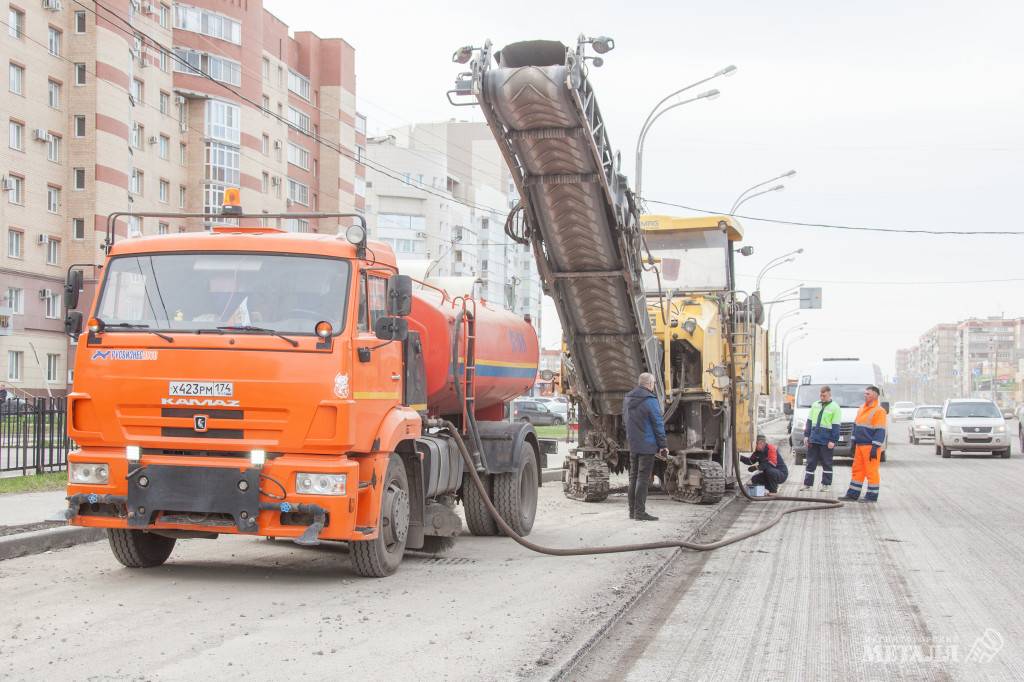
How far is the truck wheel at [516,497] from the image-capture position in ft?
40.9

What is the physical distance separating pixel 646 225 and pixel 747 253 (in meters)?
1.71

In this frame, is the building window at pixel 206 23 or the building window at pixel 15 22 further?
the building window at pixel 206 23

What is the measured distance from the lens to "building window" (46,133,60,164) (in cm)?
4866

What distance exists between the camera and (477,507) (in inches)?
495

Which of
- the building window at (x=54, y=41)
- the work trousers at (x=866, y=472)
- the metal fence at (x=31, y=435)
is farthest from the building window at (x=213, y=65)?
the work trousers at (x=866, y=472)

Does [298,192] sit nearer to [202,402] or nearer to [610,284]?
[610,284]

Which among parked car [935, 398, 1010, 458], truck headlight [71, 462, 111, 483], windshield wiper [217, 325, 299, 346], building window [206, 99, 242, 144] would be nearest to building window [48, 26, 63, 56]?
building window [206, 99, 242, 144]

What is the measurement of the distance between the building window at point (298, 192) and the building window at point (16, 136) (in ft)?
75.1

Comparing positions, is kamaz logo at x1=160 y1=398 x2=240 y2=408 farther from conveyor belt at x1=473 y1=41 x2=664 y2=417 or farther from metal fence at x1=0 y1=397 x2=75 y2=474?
metal fence at x1=0 y1=397 x2=75 y2=474

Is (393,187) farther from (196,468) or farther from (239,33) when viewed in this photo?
→ (196,468)

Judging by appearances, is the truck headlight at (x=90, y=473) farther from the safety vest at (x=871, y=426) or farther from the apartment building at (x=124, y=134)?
the apartment building at (x=124, y=134)

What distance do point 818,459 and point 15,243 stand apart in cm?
3685

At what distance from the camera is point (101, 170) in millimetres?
50000

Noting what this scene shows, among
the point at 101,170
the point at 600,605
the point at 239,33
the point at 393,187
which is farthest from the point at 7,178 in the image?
the point at 393,187
